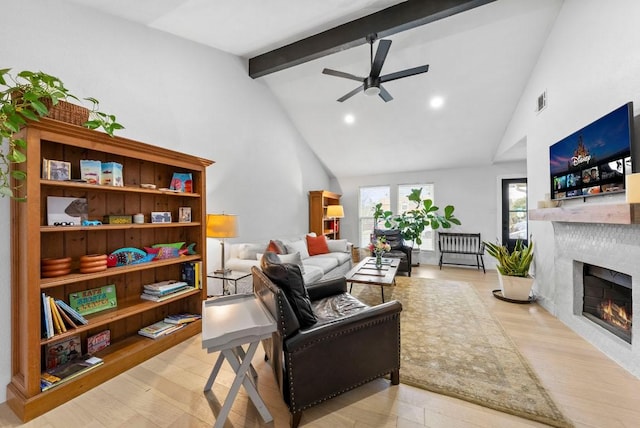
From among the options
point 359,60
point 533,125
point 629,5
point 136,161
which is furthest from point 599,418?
point 359,60

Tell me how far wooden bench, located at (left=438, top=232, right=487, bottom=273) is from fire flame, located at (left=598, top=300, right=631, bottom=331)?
3.14 metres

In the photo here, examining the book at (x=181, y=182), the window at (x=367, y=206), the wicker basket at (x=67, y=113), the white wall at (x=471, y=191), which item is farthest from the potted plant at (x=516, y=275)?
the wicker basket at (x=67, y=113)

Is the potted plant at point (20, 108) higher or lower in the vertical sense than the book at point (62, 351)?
higher

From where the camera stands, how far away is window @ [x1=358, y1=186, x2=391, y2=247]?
6863mm

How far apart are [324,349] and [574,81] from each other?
3662 mm

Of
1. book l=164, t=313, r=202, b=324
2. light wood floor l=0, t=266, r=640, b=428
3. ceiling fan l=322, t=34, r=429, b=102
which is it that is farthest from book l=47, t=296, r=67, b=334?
ceiling fan l=322, t=34, r=429, b=102

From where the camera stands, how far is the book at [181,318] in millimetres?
2494

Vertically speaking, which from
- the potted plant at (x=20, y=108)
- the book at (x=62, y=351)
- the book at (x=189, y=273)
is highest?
the potted plant at (x=20, y=108)

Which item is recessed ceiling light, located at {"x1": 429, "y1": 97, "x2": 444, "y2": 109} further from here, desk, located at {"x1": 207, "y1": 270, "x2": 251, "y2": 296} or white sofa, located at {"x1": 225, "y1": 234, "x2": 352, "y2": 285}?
desk, located at {"x1": 207, "y1": 270, "x2": 251, "y2": 296}

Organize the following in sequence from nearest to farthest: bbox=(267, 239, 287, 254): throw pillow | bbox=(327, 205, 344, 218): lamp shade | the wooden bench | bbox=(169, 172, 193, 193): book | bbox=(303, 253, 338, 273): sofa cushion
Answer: bbox=(169, 172, 193, 193): book, bbox=(267, 239, 287, 254): throw pillow, bbox=(303, 253, 338, 273): sofa cushion, the wooden bench, bbox=(327, 205, 344, 218): lamp shade

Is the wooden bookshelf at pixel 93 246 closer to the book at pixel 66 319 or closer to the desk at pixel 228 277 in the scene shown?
the book at pixel 66 319

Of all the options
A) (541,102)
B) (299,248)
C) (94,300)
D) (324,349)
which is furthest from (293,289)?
(541,102)

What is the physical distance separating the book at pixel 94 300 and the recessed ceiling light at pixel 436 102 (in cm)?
507

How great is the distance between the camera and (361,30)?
3.06 m
